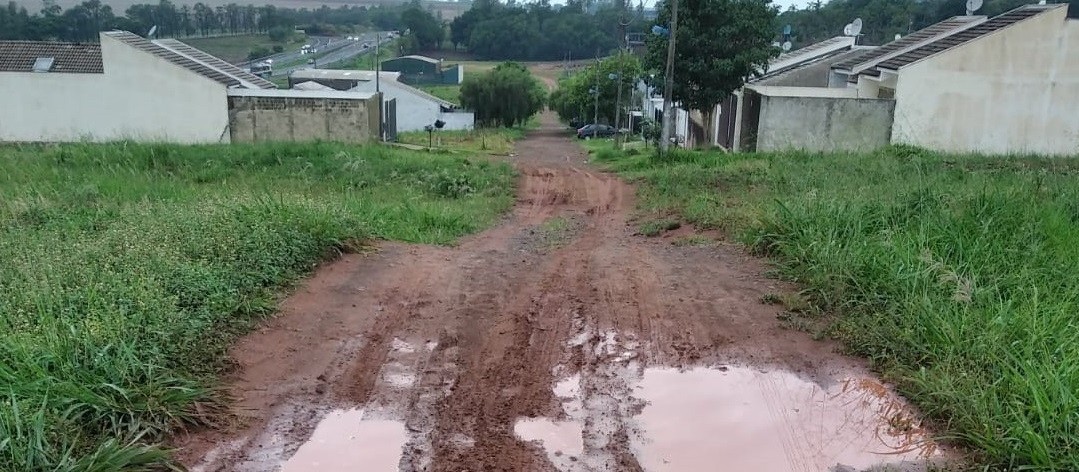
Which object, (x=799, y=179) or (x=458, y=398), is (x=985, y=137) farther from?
(x=458, y=398)

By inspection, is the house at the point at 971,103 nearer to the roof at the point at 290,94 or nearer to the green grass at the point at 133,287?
the green grass at the point at 133,287

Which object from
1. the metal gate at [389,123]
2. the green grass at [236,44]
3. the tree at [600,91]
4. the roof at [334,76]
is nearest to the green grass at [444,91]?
the tree at [600,91]

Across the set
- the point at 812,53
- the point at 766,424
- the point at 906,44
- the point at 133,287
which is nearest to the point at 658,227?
the point at 766,424

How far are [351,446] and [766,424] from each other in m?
2.42

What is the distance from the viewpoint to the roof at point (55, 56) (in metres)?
23.9

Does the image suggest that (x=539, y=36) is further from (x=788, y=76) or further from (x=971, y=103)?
(x=971, y=103)

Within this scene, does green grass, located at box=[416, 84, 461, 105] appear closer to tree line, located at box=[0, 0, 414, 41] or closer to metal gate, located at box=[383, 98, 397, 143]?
tree line, located at box=[0, 0, 414, 41]

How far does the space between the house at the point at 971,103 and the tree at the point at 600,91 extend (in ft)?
86.7

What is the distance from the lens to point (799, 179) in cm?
1127

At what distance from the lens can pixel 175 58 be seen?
23.7 meters

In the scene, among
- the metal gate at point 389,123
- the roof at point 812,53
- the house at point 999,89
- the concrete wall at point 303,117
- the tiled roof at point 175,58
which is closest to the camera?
the house at point 999,89

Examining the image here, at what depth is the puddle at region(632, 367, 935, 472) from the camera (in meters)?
4.25

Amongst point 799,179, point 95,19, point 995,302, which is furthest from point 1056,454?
point 95,19

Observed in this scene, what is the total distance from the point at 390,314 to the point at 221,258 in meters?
1.41
